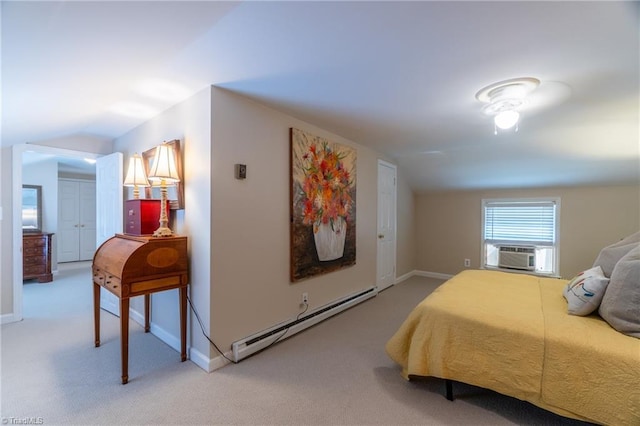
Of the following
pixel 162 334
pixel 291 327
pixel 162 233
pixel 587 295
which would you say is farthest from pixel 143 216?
pixel 587 295

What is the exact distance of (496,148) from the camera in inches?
143

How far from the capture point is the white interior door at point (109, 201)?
3.04 metres

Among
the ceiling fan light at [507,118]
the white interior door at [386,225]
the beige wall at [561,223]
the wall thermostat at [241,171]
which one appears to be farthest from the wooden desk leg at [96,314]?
the beige wall at [561,223]

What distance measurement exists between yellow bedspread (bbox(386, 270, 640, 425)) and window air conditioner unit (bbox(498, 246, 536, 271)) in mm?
2723

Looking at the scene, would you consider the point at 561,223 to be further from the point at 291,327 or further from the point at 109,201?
the point at 109,201

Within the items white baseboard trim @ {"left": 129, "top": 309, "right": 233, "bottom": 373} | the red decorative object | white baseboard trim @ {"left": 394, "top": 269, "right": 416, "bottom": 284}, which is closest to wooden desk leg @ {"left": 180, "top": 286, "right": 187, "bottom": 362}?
white baseboard trim @ {"left": 129, "top": 309, "right": 233, "bottom": 373}

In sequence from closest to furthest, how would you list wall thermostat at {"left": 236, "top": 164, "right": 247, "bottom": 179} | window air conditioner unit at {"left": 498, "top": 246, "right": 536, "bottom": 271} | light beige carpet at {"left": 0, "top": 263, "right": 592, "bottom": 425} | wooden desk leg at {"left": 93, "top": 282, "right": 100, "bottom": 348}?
light beige carpet at {"left": 0, "top": 263, "right": 592, "bottom": 425} → wall thermostat at {"left": 236, "top": 164, "right": 247, "bottom": 179} → wooden desk leg at {"left": 93, "top": 282, "right": 100, "bottom": 348} → window air conditioner unit at {"left": 498, "top": 246, "right": 536, "bottom": 271}

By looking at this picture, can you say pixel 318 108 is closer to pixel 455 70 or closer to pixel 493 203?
pixel 455 70

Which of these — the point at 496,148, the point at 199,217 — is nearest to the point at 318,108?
the point at 199,217

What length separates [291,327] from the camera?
2.63m

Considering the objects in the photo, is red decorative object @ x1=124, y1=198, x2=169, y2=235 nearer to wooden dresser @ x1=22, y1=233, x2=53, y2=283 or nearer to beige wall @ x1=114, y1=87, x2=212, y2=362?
beige wall @ x1=114, y1=87, x2=212, y2=362

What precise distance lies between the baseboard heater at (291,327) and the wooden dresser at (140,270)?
1.49ft

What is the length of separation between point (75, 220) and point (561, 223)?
30.5 ft

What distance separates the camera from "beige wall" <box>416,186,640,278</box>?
3799 millimetres
